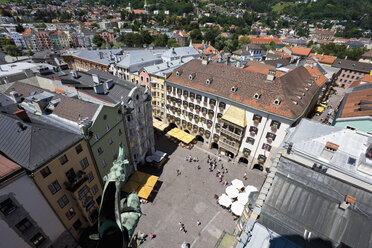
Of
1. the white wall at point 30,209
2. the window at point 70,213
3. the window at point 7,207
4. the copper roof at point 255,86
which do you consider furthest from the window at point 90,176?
the copper roof at point 255,86

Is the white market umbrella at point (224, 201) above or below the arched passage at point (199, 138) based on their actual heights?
above

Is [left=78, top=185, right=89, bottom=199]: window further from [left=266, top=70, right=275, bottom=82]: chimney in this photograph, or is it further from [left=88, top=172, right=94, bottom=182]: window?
[left=266, top=70, right=275, bottom=82]: chimney

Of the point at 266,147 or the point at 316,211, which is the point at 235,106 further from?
the point at 316,211

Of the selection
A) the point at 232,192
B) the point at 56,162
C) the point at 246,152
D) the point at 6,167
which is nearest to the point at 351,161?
the point at 232,192

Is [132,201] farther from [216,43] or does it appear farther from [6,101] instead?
[216,43]

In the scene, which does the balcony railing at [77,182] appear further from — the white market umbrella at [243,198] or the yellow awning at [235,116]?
the yellow awning at [235,116]

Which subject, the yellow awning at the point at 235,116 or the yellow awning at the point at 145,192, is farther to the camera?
the yellow awning at the point at 235,116

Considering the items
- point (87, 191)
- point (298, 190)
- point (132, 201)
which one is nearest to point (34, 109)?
point (87, 191)
